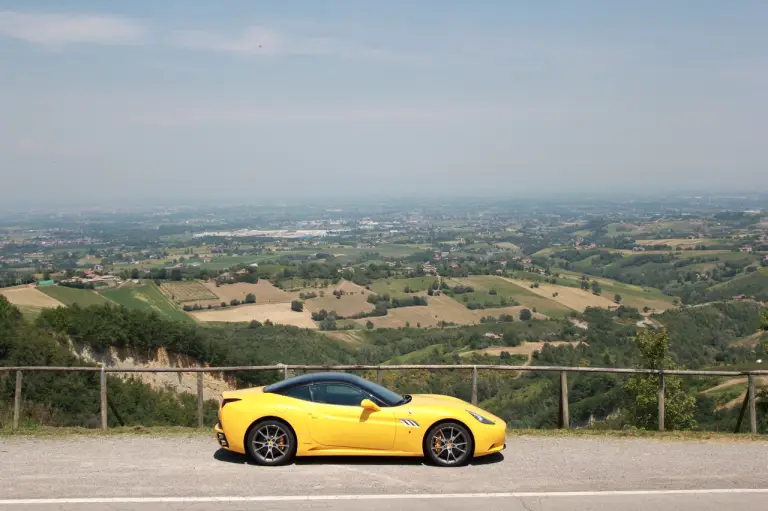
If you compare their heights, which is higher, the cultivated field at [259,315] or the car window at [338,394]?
the car window at [338,394]

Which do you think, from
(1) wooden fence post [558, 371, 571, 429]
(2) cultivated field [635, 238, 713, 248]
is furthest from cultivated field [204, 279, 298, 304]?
(2) cultivated field [635, 238, 713, 248]

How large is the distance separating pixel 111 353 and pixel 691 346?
4382 centimetres

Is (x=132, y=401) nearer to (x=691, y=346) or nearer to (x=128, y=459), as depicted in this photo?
(x=128, y=459)

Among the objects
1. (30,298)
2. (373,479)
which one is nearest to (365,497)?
(373,479)

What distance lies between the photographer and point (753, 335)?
59.9 m

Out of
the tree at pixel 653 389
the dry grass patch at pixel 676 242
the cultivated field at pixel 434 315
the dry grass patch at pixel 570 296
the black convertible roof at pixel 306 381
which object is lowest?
the cultivated field at pixel 434 315

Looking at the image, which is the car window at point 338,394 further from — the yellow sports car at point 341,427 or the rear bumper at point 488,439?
the rear bumper at point 488,439

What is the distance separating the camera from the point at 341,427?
8.73 metres

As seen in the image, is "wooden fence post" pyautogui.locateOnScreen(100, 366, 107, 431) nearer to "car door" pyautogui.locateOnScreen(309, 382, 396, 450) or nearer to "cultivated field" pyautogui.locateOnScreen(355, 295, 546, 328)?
"car door" pyautogui.locateOnScreen(309, 382, 396, 450)

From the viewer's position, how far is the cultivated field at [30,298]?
4975 cm

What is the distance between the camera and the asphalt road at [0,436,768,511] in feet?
24.3

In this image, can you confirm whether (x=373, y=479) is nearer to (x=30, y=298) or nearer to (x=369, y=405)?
(x=369, y=405)

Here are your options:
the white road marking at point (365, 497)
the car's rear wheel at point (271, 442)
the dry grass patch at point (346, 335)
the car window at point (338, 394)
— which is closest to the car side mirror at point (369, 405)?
the car window at point (338, 394)

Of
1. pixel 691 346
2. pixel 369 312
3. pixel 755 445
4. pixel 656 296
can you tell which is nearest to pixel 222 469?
pixel 755 445
